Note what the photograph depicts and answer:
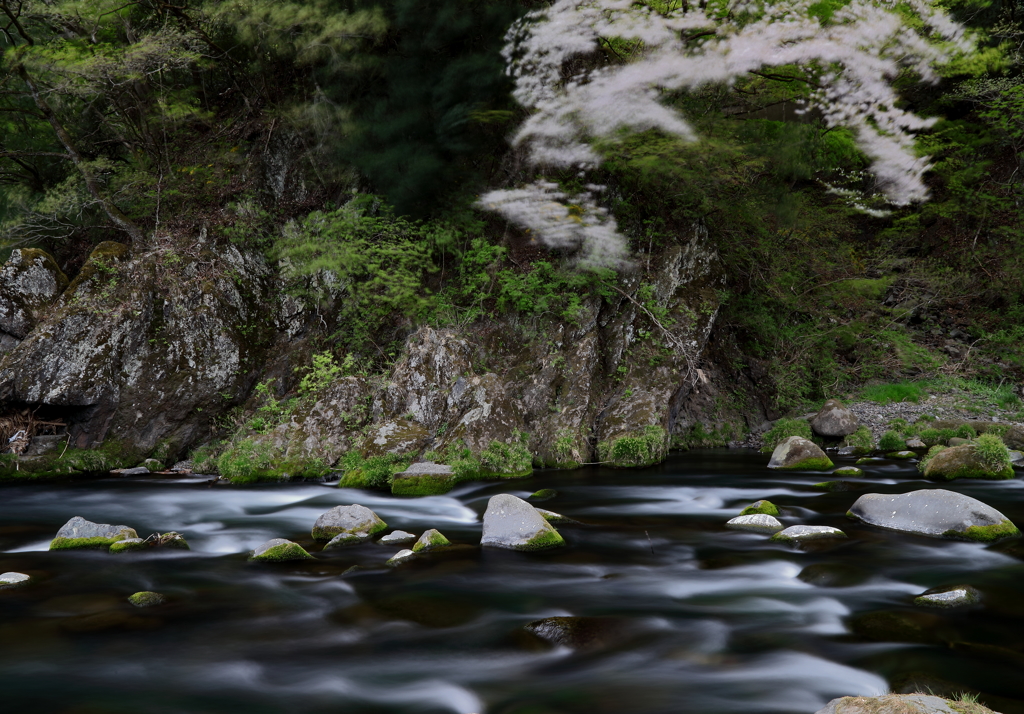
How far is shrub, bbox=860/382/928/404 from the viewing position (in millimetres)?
12117

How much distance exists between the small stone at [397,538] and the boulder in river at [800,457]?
5999mm

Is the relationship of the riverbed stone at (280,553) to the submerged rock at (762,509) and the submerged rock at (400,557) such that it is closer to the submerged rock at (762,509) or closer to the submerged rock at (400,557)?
the submerged rock at (400,557)

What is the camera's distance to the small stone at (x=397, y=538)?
19.3ft

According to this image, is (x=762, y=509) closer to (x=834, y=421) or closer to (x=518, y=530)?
(x=518, y=530)

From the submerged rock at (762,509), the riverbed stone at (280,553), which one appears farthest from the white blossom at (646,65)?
the riverbed stone at (280,553)

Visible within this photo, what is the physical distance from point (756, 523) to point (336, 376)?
689 cm

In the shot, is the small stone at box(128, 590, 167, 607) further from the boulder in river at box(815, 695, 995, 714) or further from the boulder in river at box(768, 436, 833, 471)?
the boulder in river at box(768, 436, 833, 471)

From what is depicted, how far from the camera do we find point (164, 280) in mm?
10828

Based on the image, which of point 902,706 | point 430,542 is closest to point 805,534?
point 430,542

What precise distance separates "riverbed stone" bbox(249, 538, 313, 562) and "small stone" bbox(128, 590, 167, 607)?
3.49 feet

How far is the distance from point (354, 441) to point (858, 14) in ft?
36.8

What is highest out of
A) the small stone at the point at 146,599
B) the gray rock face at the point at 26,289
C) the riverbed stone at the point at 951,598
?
the gray rock face at the point at 26,289

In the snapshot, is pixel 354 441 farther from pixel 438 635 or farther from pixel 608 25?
pixel 608 25

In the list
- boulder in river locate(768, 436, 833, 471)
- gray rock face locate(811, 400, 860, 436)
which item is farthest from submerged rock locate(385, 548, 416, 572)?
gray rock face locate(811, 400, 860, 436)
